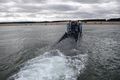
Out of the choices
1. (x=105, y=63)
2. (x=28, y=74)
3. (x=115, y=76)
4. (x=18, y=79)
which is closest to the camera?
(x=18, y=79)

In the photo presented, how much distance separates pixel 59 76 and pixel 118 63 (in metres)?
5.72

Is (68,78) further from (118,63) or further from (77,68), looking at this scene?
(118,63)

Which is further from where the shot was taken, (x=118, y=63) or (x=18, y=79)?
(x=118, y=63)

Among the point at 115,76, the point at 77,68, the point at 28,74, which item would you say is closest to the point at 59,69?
the point at 77,68

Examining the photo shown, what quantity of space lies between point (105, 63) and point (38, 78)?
6030 mm

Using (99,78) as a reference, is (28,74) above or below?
above

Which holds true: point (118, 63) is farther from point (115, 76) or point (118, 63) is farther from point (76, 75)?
point (76, 75)

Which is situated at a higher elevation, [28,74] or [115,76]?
[28,74]

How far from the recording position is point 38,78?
19.8ft

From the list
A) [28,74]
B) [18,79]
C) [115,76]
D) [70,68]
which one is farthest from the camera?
[70,68]

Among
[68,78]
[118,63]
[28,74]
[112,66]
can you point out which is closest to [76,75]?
[68,78]

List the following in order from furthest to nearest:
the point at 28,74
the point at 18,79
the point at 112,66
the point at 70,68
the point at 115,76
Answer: the point at 112,66, the point at 70,68, the point at 115,76, the point at 28,74, the point at 18,79

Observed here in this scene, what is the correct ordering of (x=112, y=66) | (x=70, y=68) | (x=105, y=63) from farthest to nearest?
(x=105, y=63), (x=112, y=66), (x=70, y=68)

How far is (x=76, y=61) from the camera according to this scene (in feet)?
29.0
